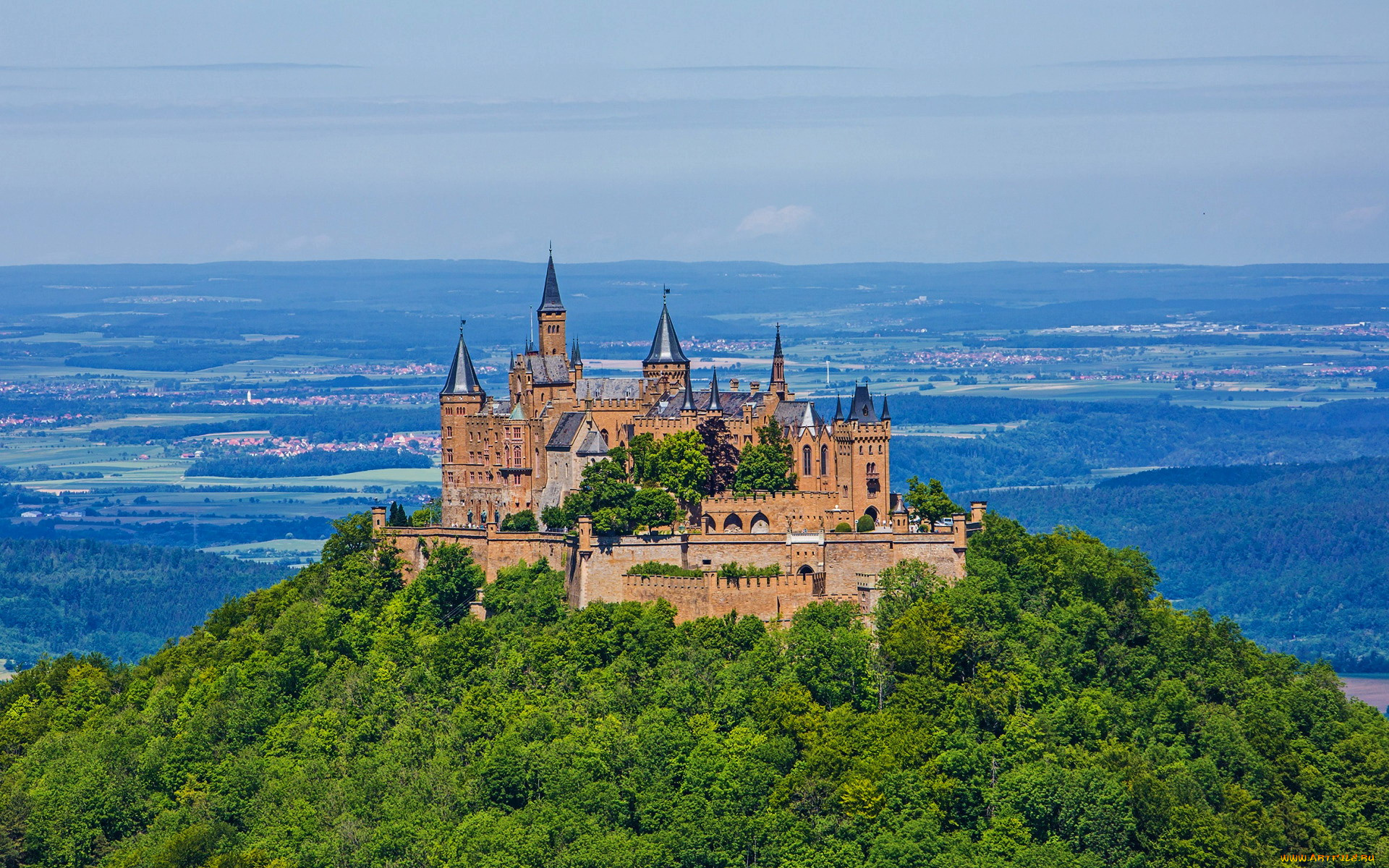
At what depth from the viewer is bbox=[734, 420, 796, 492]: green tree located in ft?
300

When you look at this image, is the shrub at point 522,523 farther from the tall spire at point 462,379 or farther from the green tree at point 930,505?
the green tree at point 930,505

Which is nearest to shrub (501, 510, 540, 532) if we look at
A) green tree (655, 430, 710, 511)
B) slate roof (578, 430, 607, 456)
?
slate roof (578, 430, 607, 456)

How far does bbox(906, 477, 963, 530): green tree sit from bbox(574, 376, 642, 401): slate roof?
13.9 m

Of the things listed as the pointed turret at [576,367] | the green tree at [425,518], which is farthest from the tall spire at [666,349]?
the green tree at [425,518]

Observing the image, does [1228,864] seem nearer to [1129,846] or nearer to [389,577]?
[1129,846]

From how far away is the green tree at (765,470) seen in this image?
9144cm

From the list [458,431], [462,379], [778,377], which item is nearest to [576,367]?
[462,379]

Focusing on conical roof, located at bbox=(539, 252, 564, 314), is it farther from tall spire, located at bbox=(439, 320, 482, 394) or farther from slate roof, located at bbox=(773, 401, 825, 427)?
slate roof, located at bbox=(773, 401, 825, 427)

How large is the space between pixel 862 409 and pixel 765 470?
4816 mm

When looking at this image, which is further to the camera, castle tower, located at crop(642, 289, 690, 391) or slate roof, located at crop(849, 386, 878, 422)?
castle tower, located at crop(642, 289, 690, 391)

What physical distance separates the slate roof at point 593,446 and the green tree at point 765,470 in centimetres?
579

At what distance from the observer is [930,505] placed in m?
90.8

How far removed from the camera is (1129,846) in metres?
73.9

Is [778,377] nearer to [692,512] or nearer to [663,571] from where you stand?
[692,512]
